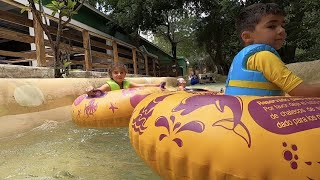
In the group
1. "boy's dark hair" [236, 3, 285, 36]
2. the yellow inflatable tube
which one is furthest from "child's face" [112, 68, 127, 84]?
the yellow inflatable tube

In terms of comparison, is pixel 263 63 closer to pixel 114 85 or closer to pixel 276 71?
pixel 276 71

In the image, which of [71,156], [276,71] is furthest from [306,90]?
[71,156]

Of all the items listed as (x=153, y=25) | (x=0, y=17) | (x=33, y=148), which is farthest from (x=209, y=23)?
(x=33, y=148)

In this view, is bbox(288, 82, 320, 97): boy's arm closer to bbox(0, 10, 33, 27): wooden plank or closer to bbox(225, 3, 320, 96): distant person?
bbox(225, 3, 320, 96): distant person

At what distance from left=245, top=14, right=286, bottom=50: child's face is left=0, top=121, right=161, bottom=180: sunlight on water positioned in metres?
1.18

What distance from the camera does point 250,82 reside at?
1.98 metres

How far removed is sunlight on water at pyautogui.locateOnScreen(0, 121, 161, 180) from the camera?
2.40 m

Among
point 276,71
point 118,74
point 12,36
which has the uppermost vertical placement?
point 12,36

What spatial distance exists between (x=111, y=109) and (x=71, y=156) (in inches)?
57.0

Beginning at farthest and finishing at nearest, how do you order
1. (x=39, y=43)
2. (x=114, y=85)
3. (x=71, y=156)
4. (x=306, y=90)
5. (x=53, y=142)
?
(x=39, y=43) < (x=114, y=85) < (x=53, y=142) < (x=71, y=156) < (x=306, y=90)

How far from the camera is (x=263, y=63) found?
1.88 m

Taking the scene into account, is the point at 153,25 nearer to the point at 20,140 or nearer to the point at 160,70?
the point at 160,70

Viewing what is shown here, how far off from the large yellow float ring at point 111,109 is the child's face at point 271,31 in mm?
2473

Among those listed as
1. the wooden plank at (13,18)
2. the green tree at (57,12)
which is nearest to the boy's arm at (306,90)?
the green tree at (57,12)
